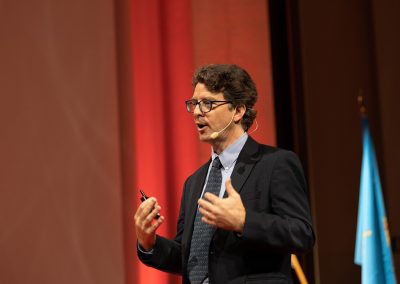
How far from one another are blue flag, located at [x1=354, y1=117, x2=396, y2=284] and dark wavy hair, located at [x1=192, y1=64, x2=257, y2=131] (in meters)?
1.41

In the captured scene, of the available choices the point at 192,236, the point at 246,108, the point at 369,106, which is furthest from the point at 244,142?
the point at 369,106

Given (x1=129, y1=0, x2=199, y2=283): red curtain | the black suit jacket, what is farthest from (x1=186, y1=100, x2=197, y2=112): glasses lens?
(x1=129, y1=0, x2=199, y2=283): red curtain

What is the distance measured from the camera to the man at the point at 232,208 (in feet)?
5.33

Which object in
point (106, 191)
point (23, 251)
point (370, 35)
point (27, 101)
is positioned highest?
point (370, 35)

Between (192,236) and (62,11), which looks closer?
(192,236)

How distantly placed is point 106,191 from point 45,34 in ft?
2.91

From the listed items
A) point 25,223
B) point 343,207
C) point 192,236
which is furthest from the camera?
point 343,207

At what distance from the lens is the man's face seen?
1924 millimetres

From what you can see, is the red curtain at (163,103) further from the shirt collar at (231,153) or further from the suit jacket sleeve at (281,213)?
the suit jacket sleeve at (281,213)

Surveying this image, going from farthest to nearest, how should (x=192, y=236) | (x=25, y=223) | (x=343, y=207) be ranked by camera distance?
(x=343, y=207), (x=25, y=223), (x=192, y=236)

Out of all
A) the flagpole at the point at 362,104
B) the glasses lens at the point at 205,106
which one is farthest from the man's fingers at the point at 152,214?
the flagpole at the point at 362,104

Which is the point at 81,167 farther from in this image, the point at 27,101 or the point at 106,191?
the point at 27,101

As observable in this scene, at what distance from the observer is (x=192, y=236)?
6.17 ft

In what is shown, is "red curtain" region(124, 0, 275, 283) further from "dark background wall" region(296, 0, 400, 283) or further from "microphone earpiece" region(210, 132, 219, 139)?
"microphone earpiece" region(210, 132, 219, 139)
